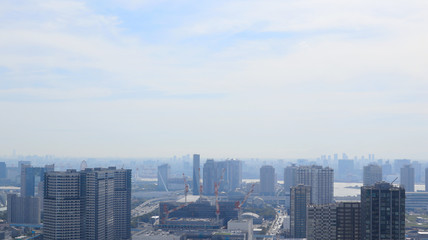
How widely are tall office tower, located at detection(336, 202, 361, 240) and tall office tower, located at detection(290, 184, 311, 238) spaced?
12.2 meters

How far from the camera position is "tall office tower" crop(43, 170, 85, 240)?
25766 mm

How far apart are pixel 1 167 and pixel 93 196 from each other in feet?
172

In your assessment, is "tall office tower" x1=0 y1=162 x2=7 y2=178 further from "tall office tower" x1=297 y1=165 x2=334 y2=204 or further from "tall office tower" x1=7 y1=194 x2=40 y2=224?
"tall office tower" x1=297 y1=165 x2=334 y2=204

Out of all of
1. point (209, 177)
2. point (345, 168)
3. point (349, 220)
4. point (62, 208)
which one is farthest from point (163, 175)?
point (349, 220)

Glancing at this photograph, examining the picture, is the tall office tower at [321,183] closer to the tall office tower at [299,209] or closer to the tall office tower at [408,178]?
the tall office tower at [299,209]

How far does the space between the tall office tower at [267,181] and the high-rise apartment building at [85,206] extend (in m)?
38.2

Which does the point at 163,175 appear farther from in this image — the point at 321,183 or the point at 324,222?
the point at 324,222

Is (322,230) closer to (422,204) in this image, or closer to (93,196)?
(93,196)

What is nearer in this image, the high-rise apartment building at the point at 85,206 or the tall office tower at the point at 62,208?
the tall office tower at the point at 62,208

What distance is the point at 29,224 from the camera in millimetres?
39250

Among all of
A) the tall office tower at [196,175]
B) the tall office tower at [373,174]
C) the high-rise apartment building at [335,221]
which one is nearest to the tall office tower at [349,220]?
the high-rise apartment building at [335,221]

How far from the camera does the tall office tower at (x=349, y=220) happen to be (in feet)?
65.4

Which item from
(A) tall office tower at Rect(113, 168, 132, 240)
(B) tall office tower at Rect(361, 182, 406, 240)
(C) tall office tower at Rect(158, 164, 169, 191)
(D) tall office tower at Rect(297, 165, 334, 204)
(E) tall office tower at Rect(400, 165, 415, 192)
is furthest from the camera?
(C) tall office tower at Rect(158, 164, 169, 191)

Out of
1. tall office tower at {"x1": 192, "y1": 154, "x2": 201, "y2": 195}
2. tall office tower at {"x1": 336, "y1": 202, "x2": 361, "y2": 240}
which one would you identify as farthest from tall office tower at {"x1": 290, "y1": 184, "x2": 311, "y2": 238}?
tall office tower at {"x1": 192, "y1": 154, "x2": 201, "y2": 195}
